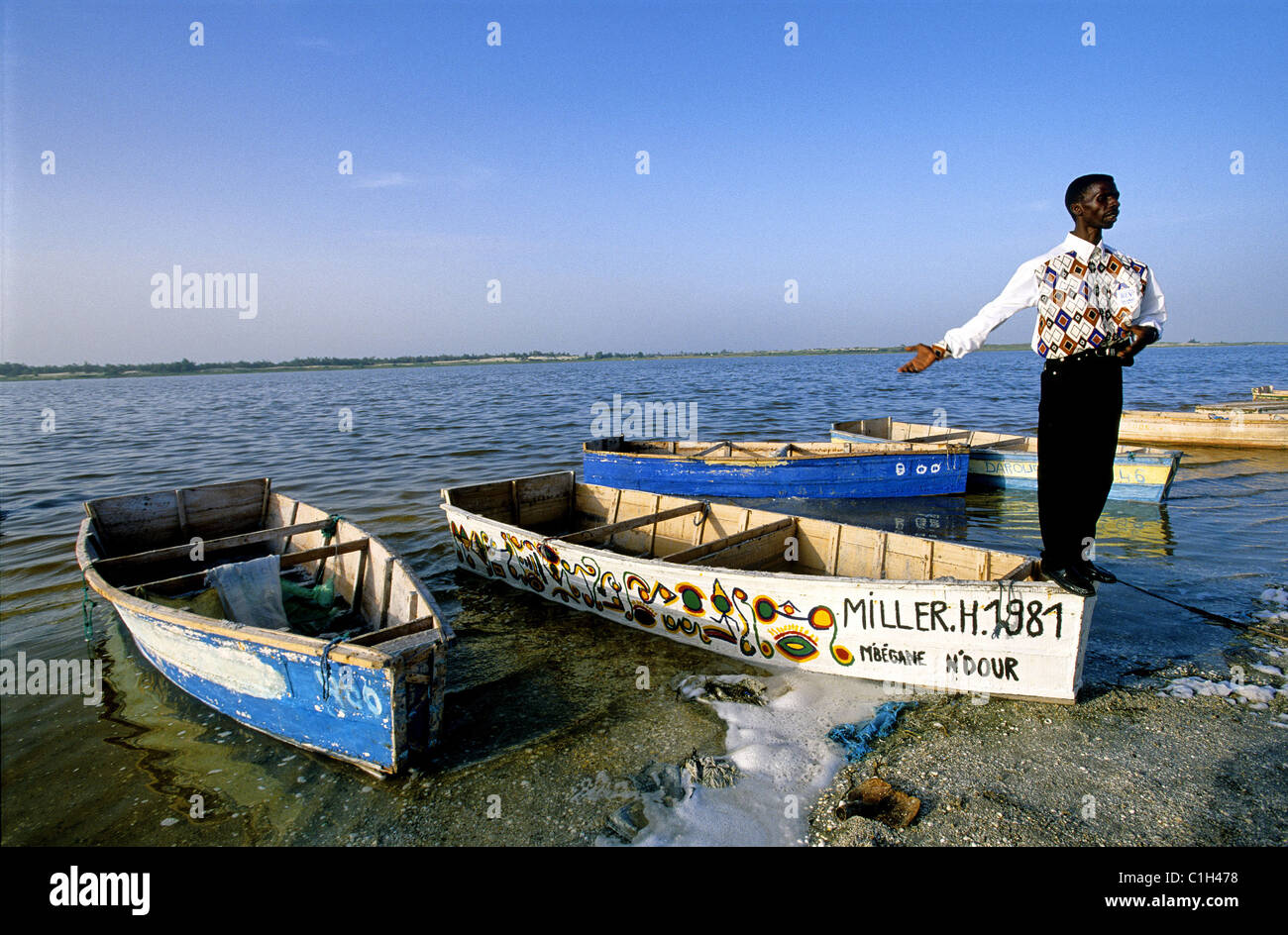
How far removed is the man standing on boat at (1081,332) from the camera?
12.6 ft

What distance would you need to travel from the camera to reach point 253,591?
7285mm

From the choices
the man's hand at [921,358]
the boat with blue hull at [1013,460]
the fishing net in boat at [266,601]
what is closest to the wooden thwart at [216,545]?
the fishing net in boat at [266,601]

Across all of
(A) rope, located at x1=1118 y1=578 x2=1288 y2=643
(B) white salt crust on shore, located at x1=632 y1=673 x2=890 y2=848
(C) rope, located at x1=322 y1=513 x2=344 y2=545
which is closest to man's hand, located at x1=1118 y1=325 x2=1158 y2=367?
(B) white salt crust on shore, located at x1=632 y1=673 x2=890 y2=848

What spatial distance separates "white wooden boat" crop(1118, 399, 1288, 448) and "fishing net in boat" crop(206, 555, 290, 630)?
73.5 ft

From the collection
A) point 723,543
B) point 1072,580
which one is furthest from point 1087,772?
point 723,543

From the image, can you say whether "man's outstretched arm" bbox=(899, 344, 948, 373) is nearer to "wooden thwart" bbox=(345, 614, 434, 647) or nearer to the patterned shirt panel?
the patterned shirt panel

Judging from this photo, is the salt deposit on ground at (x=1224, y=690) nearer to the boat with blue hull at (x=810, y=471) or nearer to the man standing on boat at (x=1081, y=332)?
the man standing on boat at (x=1081, y=332)

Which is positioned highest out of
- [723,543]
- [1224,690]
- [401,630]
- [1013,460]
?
[1013,460]

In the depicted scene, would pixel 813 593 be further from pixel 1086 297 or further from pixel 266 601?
pixel 266 601

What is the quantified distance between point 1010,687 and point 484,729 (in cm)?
476

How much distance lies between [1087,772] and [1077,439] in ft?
8.42

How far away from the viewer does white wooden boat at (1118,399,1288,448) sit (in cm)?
1950

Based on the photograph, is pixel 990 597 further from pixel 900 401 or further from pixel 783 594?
pixel 900 401

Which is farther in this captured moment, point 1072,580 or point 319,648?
point 319,648
